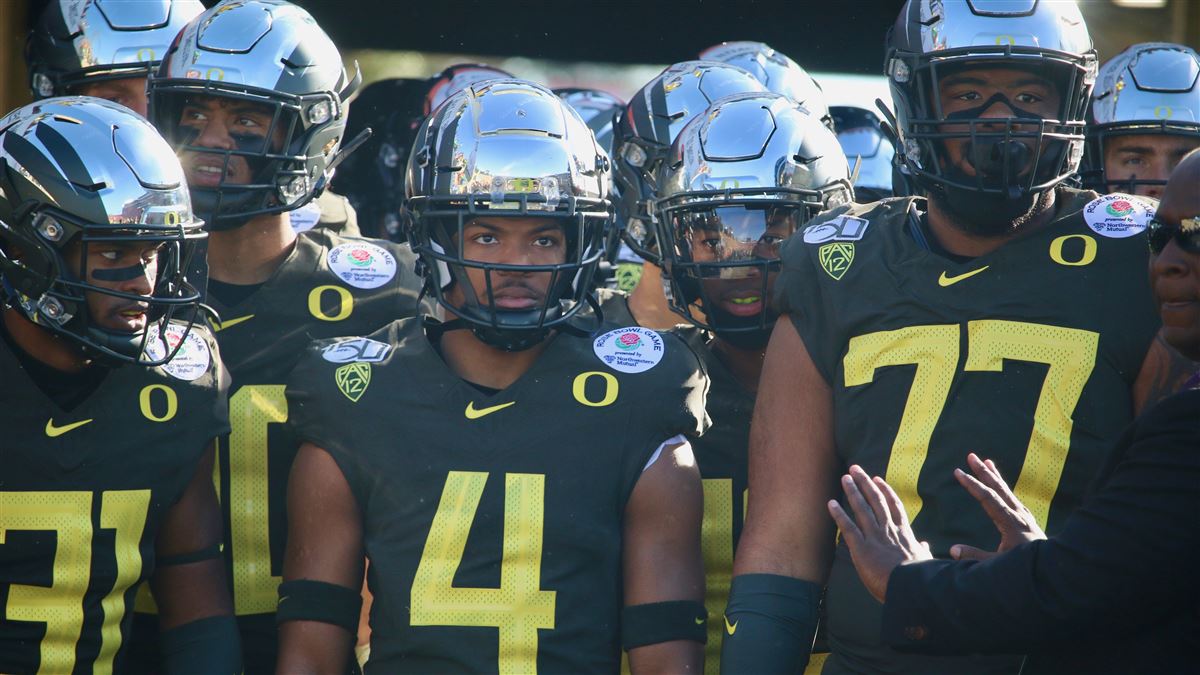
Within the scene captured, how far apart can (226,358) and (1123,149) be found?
2.61 metres

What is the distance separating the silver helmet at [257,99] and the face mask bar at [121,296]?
18.3 inches

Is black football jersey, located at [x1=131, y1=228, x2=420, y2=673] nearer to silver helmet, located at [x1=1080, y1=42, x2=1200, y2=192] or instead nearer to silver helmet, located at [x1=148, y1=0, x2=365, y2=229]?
silver helmet, located at [x1=148, y1=0, x2=365, y2=229]

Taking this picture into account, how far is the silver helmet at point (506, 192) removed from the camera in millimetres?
3117

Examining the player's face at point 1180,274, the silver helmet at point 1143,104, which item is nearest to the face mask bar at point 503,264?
the player's face at point 1180,274

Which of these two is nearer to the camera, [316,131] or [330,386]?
[330,386]

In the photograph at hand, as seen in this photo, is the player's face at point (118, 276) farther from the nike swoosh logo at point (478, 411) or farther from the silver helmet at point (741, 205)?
the silver helmet at point (741, 205)

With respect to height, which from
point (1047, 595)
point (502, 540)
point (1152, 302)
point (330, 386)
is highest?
point (1152, 302)

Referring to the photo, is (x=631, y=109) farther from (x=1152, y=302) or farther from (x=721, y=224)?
(x=1152, y=302)

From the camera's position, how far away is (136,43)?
13.4 feet

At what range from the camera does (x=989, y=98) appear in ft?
9.51

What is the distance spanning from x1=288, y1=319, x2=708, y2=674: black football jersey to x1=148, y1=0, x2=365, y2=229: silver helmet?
678 millimetres

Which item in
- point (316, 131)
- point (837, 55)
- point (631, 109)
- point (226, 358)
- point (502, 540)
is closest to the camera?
point (502, 540)

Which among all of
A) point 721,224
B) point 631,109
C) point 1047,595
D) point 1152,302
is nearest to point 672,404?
point 721,224

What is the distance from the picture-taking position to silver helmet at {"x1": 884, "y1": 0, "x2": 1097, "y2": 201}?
9.22 ft
